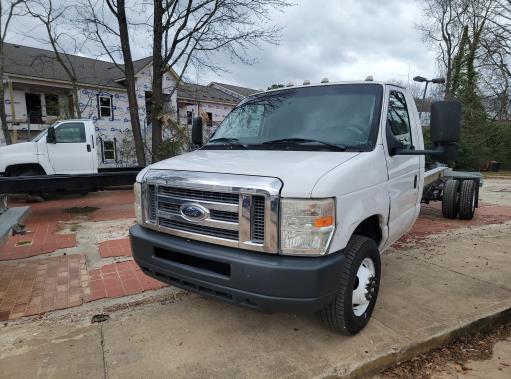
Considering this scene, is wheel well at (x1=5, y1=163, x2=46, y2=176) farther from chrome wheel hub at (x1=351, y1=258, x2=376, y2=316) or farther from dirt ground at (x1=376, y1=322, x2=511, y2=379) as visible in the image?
dirt ground at (x1=376, y1=322, x2=511, y2=379)

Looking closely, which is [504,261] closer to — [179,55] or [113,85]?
[179,55]

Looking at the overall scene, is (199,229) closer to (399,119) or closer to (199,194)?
(199,194)

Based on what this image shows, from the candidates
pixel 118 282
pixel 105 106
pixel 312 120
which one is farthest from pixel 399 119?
pixel 105 106

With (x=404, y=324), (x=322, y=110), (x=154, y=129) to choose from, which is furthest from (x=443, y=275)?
(x=154, y=129)

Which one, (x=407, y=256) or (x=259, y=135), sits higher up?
(x=259, y=135)

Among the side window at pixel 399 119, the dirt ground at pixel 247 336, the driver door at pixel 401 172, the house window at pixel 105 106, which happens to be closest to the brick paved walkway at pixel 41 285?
the dirt ground at pixel 247 336

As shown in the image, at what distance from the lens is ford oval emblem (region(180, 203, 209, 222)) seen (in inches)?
109

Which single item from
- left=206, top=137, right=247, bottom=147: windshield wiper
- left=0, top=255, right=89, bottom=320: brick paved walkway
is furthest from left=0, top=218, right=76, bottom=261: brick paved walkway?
left=206, top=137, right=247, bottom=147: windshield wiper

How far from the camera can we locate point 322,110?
11.8ft

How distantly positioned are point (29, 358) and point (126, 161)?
20898mm

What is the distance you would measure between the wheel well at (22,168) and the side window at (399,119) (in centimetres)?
945

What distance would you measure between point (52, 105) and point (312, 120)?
24589 mm

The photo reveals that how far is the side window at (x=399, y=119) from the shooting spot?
3.70m

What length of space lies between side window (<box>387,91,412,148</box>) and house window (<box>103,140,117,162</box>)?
77.1 ft
